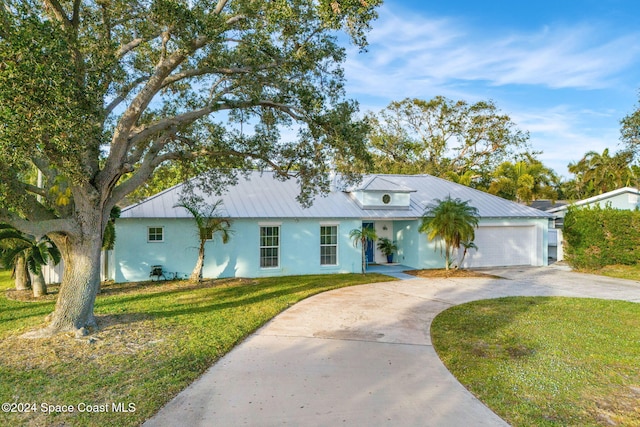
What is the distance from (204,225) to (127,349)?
302 inches

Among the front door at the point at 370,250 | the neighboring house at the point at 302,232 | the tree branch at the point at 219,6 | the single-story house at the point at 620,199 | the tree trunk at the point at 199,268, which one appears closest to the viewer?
the tree branch at the point at 219,6

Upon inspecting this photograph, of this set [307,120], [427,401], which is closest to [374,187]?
[307,120]

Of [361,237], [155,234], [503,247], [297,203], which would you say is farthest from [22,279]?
[503,247]

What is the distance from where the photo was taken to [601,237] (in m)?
17.4

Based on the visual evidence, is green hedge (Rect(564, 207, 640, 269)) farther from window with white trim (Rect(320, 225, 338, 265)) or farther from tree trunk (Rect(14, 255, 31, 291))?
tree trunk (Rect(14, 255, 31, 291))

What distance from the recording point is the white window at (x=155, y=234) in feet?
48.0

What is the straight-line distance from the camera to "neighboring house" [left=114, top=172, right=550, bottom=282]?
48.0ft

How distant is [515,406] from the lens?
16.0ft

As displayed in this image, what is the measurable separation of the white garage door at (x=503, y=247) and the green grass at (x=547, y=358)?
7983 millimetres

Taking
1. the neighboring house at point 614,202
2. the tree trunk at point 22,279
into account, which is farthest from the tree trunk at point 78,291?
the neighboring house at point 614,202

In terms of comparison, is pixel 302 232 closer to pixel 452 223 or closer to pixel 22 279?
pixel 452 223

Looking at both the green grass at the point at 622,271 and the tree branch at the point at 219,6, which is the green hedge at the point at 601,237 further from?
the tree branch at the point at 219,6

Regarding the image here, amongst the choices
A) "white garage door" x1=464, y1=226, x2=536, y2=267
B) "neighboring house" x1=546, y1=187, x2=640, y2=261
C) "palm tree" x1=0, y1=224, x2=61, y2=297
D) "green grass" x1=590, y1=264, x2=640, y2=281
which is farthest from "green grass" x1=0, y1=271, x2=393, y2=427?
"neighboring house" x1=546, y1=187, x2=640, y2=261

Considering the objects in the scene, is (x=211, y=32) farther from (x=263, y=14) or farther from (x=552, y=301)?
(x=552, y=301)
